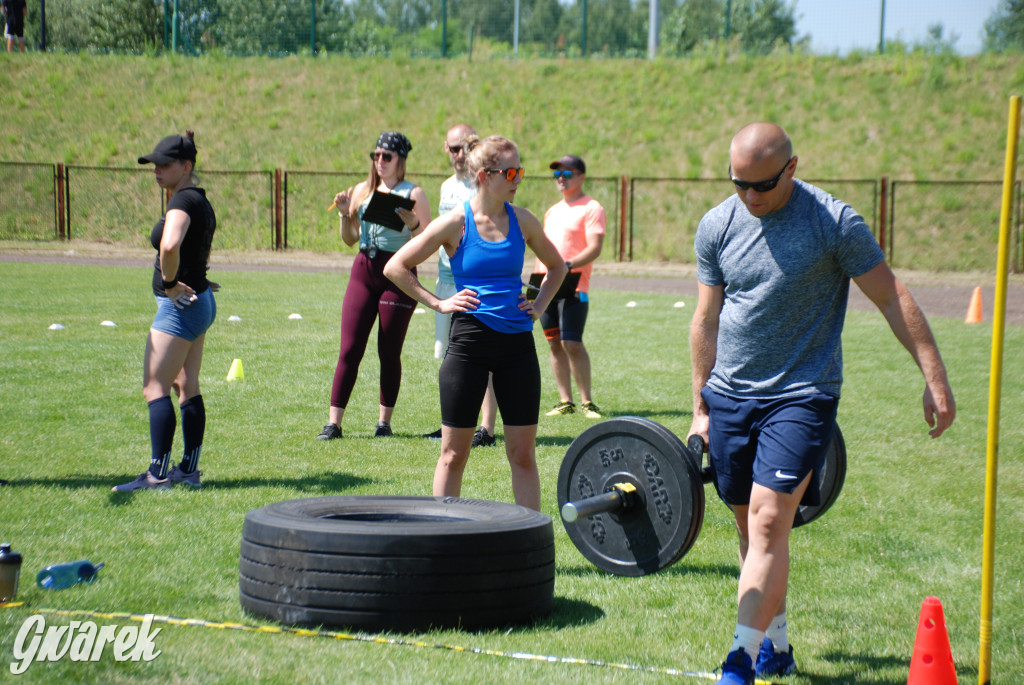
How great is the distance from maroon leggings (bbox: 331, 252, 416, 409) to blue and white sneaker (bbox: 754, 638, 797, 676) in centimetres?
445

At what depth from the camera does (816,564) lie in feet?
16.3

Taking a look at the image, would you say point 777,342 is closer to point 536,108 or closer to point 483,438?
point 483,438

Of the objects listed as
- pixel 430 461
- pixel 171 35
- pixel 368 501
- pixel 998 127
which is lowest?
pixel 430 461

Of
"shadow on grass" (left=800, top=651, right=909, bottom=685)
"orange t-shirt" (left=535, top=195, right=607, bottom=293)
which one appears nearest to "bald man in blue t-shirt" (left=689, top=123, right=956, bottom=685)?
"shadow on grass" (left=800, top=651, right=909, bottom=685)

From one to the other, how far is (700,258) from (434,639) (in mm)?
1677

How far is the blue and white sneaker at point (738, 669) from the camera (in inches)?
127

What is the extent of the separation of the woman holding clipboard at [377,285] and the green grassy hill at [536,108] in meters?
25.3

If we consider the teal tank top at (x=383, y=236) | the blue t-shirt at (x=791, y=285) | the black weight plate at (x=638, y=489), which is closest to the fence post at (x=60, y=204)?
the teal tank top at (x=383, y=236)

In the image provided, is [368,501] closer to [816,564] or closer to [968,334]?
[816,564]

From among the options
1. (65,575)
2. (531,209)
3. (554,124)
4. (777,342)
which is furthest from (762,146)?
(554,124)

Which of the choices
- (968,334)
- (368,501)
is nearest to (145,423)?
(368,501)

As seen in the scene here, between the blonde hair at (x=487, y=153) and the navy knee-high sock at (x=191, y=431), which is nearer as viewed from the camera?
the blonde hair at (x=487, y=153)

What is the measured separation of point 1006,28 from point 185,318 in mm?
37844

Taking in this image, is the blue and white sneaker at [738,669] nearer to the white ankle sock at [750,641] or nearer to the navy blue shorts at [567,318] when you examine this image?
the white ankle sock at [750,641]
